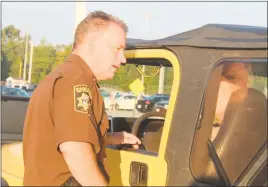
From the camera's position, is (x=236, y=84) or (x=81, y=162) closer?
(x=81, y=162)

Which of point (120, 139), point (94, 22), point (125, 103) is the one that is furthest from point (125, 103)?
point (94, 22)

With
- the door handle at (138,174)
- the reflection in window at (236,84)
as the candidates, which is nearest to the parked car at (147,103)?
the door handle at (138,174)

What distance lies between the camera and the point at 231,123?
250 centimetres

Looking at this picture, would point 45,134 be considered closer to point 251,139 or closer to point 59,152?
point 59,152

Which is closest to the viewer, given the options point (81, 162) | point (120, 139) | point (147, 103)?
point (81, 162)

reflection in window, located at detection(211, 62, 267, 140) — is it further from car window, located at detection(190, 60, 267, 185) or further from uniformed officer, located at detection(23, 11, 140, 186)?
uniformed officer, located at detection(23, 11, 140, 186)

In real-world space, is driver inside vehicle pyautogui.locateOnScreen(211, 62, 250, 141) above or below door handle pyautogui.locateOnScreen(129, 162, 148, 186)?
above

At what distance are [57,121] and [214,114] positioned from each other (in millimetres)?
790

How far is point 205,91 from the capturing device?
239 cm

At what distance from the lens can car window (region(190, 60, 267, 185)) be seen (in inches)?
91.4

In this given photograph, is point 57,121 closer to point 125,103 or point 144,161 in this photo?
point 144,161

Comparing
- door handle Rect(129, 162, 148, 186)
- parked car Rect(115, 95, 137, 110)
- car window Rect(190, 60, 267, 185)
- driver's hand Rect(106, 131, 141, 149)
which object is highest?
car window Rect(190, 60, 267, 185)

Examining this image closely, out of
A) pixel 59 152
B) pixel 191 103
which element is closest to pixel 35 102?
pixel 59 152

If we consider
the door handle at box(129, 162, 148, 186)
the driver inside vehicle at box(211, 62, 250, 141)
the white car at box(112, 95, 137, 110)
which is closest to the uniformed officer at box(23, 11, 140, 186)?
the door handle at box(129, 162, 148, 186)
